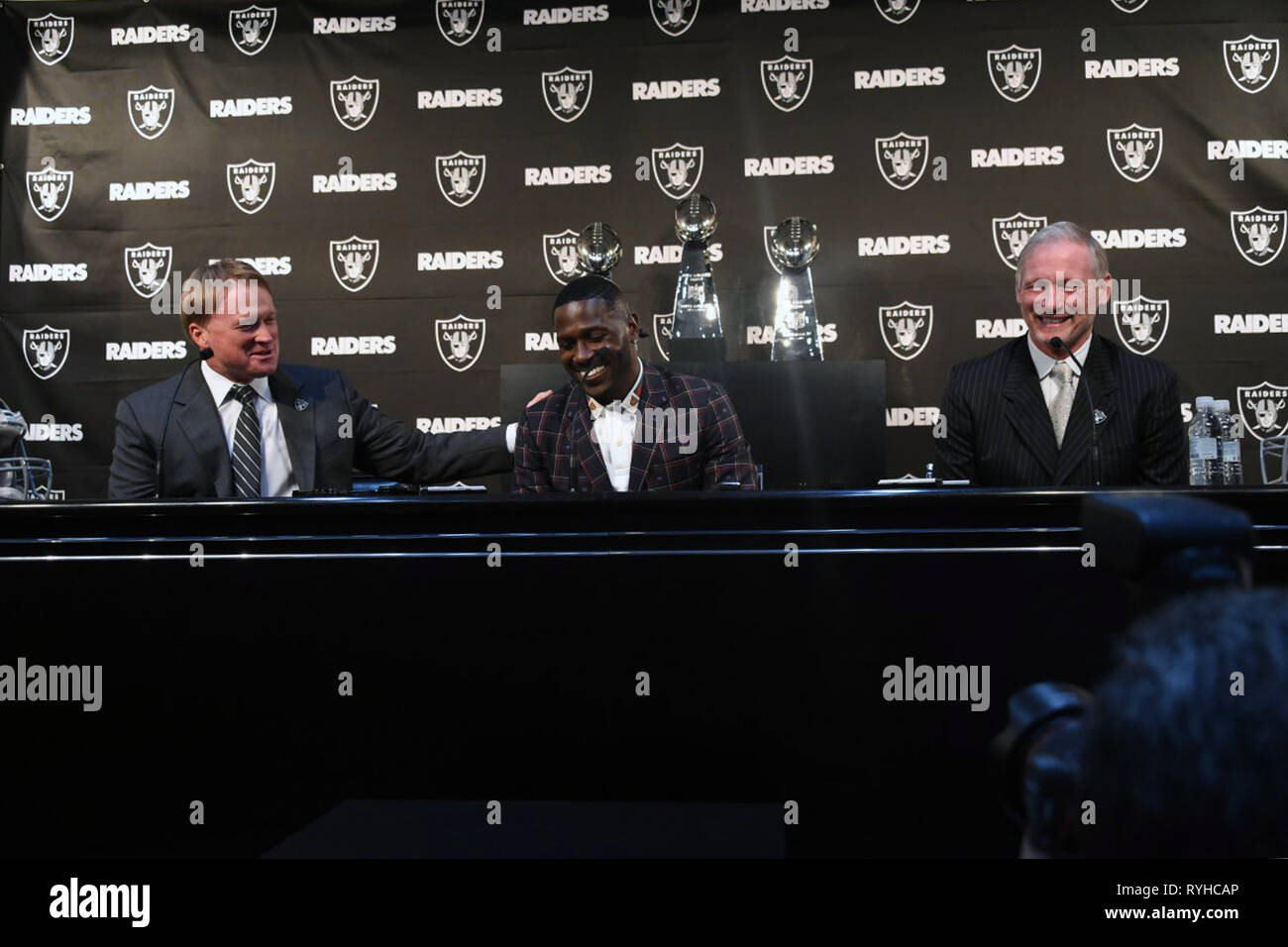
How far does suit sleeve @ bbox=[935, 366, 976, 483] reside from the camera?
2982 mm

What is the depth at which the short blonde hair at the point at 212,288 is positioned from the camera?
3293 mm

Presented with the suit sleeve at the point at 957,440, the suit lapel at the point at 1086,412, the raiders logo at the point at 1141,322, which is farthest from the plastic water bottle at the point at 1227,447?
the raiders logo at the point at 1141,322

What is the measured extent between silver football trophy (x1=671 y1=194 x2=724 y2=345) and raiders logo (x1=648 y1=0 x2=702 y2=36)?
123 centimetres

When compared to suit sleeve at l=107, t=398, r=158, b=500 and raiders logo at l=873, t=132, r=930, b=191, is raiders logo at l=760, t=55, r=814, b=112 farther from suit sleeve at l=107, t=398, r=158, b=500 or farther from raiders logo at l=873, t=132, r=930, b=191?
suit sleeve at l=107, t=398, r=158, b=500

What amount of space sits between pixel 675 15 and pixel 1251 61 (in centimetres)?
235

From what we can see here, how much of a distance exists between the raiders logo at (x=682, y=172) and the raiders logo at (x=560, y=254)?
443 millimetres

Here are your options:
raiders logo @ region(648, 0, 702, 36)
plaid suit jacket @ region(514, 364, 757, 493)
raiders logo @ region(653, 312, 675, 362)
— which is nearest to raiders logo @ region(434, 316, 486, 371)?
raiders logo @ region(653, 312, 675, 362)

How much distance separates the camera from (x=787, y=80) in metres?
4.86

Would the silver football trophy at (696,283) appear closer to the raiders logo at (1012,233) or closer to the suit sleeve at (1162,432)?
the raiders logo at (1012,233)

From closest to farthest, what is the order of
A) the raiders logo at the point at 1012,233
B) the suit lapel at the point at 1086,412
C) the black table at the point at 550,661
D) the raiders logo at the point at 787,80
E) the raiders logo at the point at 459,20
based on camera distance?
1. the black table at the point at 550,661
2. the suit lapel at the point at 1086,412
3. the raiders logo at the point at 1012,233
4. the raiders logo at the point at 787,80
5. the raiders logo at the point at 459,20

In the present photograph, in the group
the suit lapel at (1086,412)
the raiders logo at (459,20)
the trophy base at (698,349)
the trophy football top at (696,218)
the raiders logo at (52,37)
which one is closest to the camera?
the suit lapel at (1086,412)

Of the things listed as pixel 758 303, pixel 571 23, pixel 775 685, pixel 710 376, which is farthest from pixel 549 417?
pixel 571 23

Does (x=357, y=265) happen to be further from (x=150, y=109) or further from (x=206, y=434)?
(x=206, y=434)

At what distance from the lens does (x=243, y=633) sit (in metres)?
2.29
